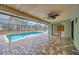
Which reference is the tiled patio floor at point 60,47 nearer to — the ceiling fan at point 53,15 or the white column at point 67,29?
the white column at point 67,29

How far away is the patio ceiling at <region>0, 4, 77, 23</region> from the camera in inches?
106

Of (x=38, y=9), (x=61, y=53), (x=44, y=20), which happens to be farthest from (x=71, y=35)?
(x=38, y=9)

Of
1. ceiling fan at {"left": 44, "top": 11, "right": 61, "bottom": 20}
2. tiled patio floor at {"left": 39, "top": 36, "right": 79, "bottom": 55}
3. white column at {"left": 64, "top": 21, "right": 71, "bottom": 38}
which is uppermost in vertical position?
ceiling fan at {"left": 44, "top": 11, "right": 61, "bottom": 20}

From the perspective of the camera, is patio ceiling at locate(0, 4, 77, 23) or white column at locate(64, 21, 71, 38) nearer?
patio ceiling at locate(0, 4, 77, 23)

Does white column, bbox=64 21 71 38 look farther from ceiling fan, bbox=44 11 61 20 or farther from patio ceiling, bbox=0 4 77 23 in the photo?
ceiling fan, bbox=44 11 61 20

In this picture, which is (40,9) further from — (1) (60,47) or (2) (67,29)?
(1) (60,47)

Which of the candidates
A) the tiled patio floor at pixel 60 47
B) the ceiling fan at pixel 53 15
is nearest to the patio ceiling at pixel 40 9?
the ceiling fan at pixel 53 15

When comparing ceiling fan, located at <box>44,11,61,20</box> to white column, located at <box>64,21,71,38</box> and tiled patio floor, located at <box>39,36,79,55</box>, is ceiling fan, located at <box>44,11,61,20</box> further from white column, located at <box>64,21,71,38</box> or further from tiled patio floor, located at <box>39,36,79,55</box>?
tiled patio floor, located at <box>39,36,79,55</box>

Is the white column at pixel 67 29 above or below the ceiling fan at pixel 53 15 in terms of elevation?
below

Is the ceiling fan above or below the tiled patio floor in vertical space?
above

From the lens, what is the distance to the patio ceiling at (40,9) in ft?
8.82

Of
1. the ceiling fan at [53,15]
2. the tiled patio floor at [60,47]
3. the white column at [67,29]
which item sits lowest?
the tiled patio floor at [60,47]

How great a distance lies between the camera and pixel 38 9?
108 inches

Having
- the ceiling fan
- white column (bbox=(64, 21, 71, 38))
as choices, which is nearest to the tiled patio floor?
white column (bbox=(64, 21, 71, 38))
